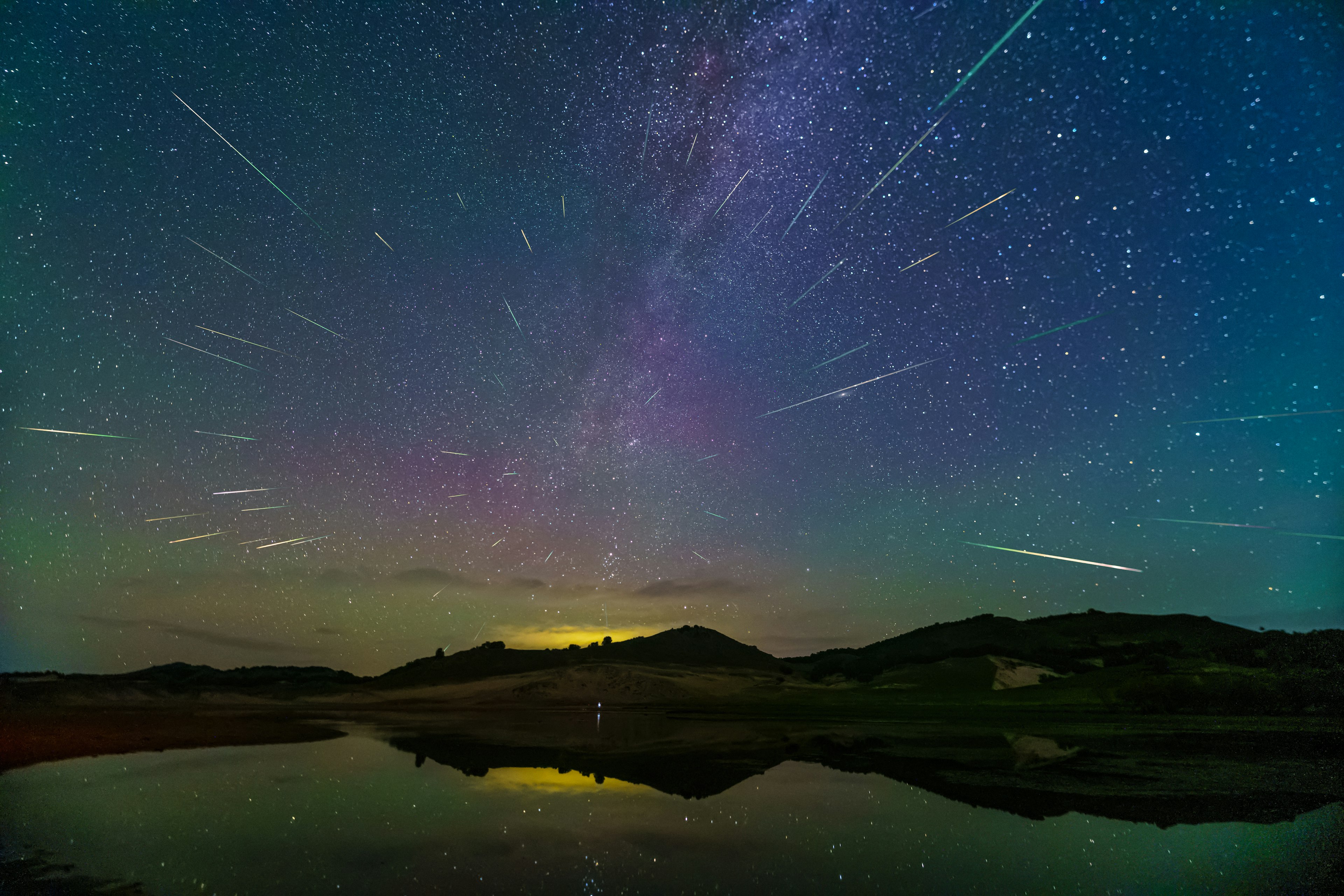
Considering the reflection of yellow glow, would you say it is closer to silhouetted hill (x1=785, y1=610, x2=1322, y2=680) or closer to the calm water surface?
the calm water surface

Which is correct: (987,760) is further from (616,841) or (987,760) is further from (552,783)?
(616,841)

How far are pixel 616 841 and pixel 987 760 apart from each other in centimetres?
1479

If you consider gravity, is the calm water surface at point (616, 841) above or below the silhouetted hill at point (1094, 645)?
below

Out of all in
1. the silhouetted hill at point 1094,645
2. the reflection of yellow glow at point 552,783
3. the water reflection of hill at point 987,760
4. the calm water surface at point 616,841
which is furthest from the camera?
the silhouetted hill at point 1094,645

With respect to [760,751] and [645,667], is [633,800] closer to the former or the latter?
[760,751]

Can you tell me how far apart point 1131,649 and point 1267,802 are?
133m

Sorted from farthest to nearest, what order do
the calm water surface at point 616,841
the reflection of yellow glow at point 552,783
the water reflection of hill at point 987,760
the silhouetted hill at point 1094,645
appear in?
the silhouetted hill at point 1094,645 → the reflection of yellow glow at point 552,783 → the water reflection of hill at point 987,760 → the calm water surface at point 616,841

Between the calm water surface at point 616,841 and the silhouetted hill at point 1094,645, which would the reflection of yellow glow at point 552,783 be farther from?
the silhouetted hill at point 1094,645

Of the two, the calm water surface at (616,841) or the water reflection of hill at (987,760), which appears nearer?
the calm water surface at (616,841)

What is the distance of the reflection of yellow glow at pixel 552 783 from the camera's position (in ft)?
45.9

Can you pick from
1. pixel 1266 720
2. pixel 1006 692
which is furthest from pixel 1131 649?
pixel 1266 720

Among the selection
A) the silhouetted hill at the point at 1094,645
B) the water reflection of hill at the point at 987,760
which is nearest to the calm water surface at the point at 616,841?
the water reflection of hill at the point at 987,760

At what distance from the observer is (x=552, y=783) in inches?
586

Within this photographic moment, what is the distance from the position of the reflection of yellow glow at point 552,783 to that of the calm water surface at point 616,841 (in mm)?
123
